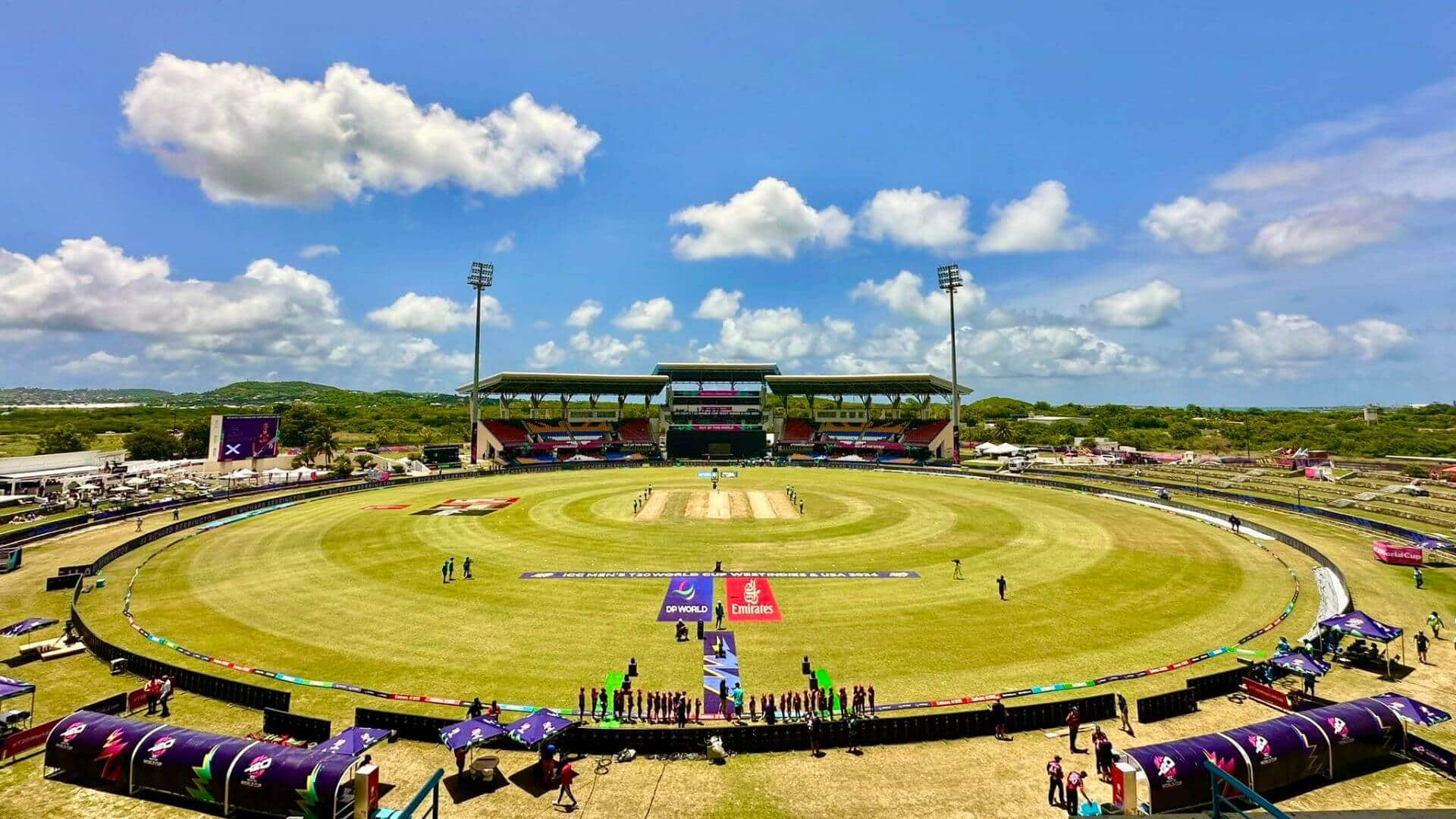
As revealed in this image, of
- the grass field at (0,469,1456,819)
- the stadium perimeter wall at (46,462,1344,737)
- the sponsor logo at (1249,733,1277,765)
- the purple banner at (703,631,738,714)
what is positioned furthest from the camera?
the purple banner at (703,631,738,714)

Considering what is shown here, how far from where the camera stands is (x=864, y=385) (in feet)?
372

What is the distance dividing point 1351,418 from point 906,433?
14066cm

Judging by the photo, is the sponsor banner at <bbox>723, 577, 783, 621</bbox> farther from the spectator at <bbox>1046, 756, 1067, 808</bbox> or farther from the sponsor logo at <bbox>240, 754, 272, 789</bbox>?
the sponsor logo at <bbox>240, 754, 272, 789</bbox>

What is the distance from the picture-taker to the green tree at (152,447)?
106 m

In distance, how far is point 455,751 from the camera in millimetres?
16766

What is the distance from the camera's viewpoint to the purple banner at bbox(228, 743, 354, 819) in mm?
14336

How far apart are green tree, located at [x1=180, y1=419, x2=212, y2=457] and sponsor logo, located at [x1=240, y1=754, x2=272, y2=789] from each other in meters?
124

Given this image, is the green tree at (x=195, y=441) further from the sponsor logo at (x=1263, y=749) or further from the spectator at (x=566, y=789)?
the sponsor logo at (x=1263, y=749)

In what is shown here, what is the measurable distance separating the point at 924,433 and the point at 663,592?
3520 inches

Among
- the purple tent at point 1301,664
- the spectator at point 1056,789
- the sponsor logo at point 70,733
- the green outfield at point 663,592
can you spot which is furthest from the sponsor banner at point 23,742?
the purple tent at point 1301,664

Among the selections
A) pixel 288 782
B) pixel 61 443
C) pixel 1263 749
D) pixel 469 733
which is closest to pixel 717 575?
pixel 469 733

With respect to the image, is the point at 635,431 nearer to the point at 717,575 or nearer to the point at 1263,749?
the point at 717,575

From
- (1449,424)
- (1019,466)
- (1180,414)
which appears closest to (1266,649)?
(1019,466)

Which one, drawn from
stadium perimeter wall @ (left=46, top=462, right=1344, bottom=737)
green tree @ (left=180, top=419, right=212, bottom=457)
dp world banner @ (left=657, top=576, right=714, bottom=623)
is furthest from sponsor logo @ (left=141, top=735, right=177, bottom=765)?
green tree @ (left=180, top=419, right=212, bottom=457)
